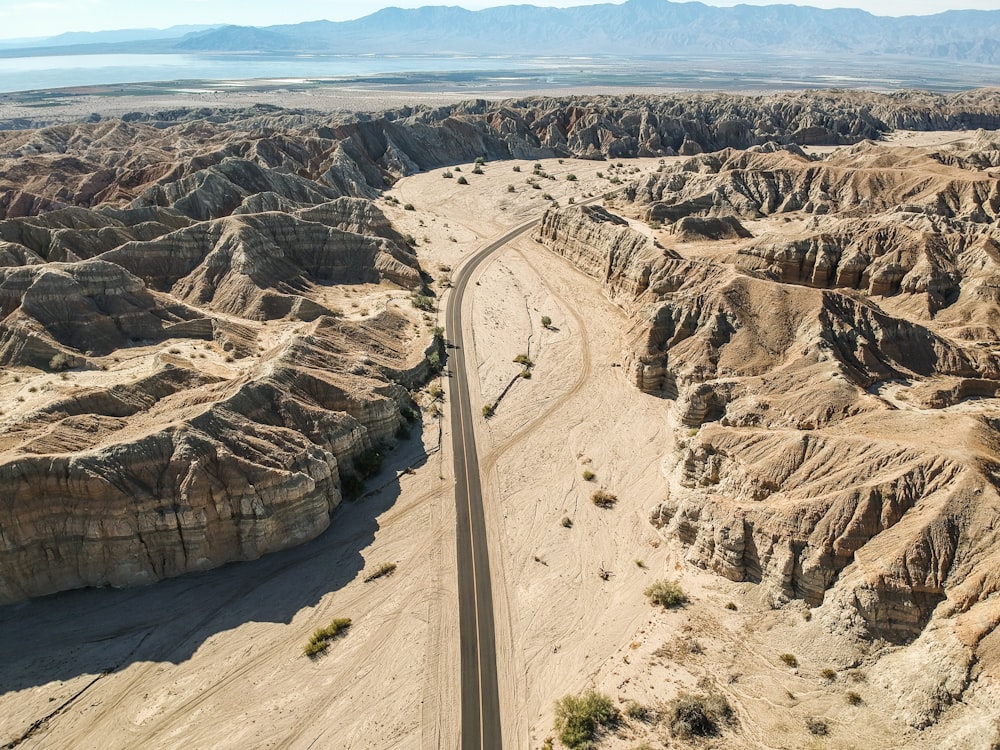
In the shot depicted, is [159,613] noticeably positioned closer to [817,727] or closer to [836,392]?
[817,727]

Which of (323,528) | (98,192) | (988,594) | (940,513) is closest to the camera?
(988,594)

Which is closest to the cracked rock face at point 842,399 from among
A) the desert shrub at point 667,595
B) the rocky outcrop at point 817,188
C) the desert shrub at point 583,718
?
the rocky outcrop at point 817,188

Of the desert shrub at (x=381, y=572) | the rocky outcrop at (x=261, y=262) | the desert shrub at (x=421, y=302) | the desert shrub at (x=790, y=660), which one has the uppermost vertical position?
the rocky outcrop at (x=261, y=262)

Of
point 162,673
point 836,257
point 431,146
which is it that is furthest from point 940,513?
point 431,146

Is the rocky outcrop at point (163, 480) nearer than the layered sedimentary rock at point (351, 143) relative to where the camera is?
Yes

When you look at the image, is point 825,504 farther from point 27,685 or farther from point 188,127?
point 188,127

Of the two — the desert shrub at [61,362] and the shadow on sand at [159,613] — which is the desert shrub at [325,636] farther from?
the desert shrub at [61,362]
